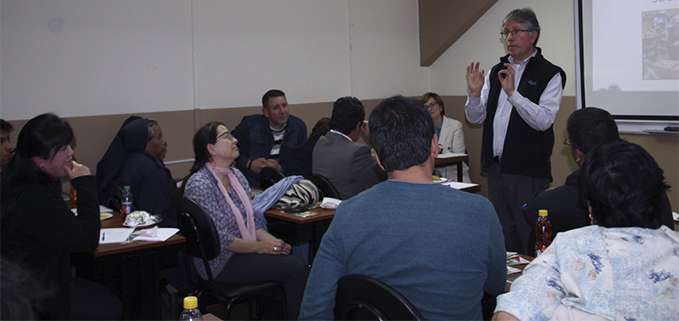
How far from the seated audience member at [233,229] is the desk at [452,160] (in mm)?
2971

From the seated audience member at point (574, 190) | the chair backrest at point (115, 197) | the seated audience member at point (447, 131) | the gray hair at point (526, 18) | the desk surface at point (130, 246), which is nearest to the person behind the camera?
the seated audience member at point (574, 190)

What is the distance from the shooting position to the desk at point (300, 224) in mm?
3615

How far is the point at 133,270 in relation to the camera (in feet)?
10.1

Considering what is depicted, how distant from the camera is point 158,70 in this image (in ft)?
17.3

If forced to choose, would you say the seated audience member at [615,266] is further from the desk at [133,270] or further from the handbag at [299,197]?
the handbag at [299,197]

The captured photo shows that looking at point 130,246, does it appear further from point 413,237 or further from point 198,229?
point 413,237

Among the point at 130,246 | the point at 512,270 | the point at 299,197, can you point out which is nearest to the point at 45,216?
the point at 130,246

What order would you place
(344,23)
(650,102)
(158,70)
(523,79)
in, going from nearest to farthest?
(523,79) → (650,102) → (158,70) → (344,23)

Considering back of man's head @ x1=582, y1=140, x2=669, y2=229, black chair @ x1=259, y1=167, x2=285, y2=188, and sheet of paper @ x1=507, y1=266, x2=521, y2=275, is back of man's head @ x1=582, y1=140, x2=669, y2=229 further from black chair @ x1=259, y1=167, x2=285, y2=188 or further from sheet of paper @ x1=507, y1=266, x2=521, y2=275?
black chair @ x1=259, y1=167, x2=285, y2=188

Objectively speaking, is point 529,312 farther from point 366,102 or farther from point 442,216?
point 366,102

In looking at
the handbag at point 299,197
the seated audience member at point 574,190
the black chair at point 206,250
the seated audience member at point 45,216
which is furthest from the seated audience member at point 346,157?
the seated audience member at point 45,216

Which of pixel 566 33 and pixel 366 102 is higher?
pixel 566 33

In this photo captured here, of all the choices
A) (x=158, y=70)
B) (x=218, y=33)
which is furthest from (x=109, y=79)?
(x=218, y=33)

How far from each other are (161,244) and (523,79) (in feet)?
7.99
